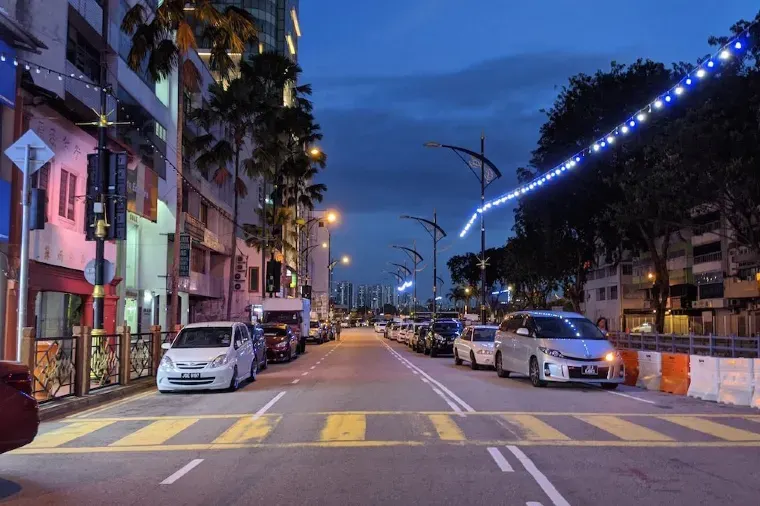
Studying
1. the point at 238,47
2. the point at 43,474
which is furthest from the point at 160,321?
the point at 43,474

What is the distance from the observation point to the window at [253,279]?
5653cm

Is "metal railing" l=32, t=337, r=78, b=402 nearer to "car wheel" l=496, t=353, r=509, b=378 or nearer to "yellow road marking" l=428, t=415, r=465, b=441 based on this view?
"yellow road marking" l=428, t=415, r=465, b=441

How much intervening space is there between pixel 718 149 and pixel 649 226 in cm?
1312

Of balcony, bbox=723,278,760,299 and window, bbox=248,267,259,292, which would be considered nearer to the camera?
balcony, bbox=723,278,760,299

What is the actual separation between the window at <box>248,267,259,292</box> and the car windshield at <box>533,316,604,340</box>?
3933 cm

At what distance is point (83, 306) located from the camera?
2559cm

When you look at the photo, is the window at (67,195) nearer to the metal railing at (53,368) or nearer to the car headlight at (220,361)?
the car headlight at (220,361)

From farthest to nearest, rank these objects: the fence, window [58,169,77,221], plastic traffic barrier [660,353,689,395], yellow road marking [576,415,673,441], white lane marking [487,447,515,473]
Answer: window [58,169,77,221] < plastic traffic barrier [660,353,689,395] < the fence < yellow road marking [576,415,673,441] < white lane marking [487,447,515,473]

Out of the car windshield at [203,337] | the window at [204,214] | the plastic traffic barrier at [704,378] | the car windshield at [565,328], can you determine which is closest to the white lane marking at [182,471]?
the car windshield at [203,337]

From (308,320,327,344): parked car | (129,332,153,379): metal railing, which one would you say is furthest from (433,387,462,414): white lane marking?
(308,320,327,344): parked car

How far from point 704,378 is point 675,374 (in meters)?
1.34

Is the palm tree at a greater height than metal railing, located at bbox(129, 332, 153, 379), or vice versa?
the palm tree

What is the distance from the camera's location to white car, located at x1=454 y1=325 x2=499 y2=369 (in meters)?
25.0

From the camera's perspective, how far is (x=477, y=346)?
2544cm
